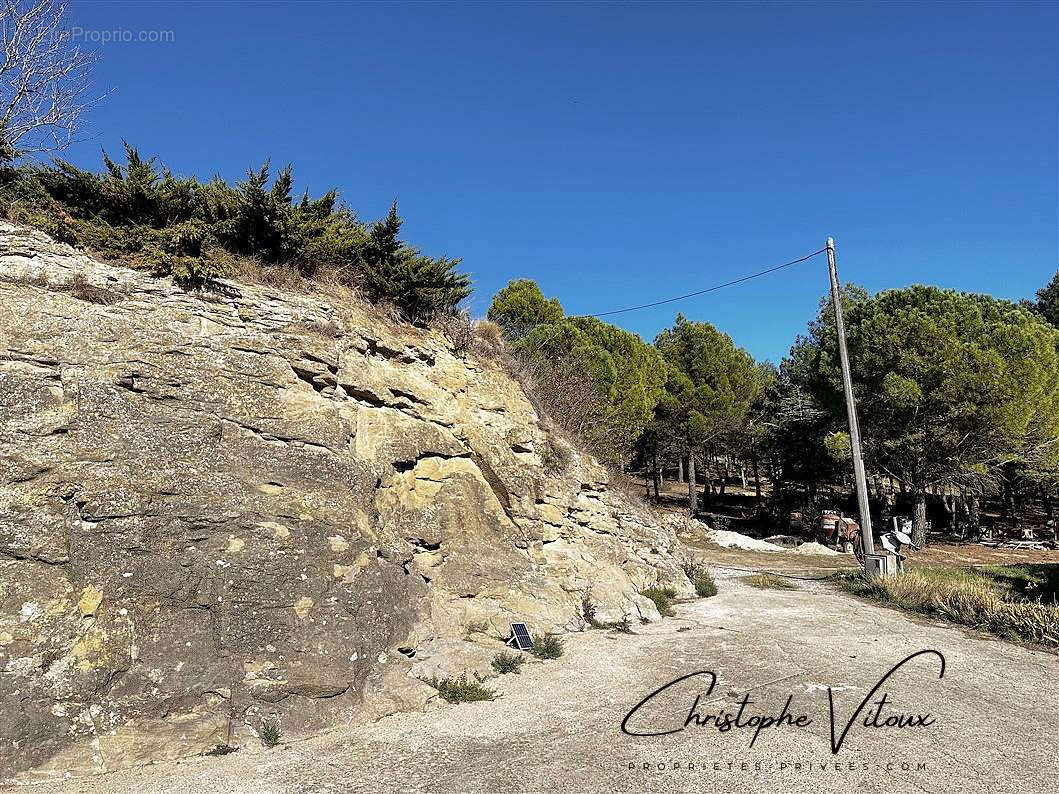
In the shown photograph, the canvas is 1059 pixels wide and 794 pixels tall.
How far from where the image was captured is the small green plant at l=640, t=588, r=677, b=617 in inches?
436

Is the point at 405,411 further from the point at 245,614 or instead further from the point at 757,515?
the point at 757,515

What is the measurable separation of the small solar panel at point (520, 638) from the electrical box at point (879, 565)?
30.8ft

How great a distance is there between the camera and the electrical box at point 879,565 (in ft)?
44.8

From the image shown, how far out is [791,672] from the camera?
7.32m

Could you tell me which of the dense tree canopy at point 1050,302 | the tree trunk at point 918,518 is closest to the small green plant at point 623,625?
the tree trunk at point 918,518

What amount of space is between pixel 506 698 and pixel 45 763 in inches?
163

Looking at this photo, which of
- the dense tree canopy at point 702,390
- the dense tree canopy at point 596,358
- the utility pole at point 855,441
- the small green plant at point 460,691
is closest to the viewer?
the small green plant at point 460,691

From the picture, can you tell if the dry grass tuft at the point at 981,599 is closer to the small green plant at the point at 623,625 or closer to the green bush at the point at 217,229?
the small green plant at the point at 623,625

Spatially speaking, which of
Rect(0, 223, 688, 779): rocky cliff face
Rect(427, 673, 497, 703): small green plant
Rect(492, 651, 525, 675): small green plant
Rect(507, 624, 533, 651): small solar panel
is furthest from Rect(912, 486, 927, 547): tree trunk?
Rect(427, 673, 497, 703): small green plant

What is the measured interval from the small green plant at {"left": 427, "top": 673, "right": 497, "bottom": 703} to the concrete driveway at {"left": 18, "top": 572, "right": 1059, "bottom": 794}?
19cm

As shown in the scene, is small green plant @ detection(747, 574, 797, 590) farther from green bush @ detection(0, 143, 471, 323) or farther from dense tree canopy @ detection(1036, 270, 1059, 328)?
dense tree canopy @ detection(1036, 270, 1059, 328)

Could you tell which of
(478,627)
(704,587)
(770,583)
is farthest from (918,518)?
(478,627)

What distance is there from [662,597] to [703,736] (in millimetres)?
6070

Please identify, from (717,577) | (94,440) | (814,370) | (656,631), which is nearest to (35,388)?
(94,440)
